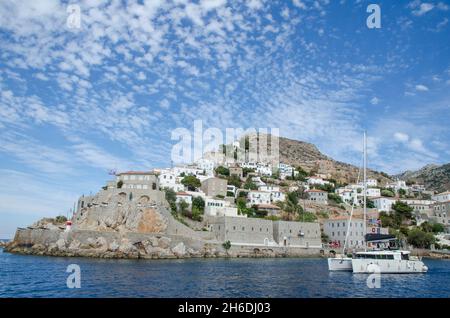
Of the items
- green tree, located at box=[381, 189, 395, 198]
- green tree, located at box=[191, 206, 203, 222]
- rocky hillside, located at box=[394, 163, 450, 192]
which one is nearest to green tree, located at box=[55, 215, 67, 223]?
green tree, located at box=[191, 206, 203, 222]

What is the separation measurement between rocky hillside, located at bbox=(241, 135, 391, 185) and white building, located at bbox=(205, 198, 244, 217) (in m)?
50.4

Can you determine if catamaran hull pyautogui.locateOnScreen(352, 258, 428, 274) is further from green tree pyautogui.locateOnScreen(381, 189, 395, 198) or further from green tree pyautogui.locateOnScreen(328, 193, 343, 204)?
green tree pyautogui.locateOnScreen(381, 189, 395, 198)

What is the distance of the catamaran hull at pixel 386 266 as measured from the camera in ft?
85.0

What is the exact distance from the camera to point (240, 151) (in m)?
93.9

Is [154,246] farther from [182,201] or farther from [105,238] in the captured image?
[182,201]

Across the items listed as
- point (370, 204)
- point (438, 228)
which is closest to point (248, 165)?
point (370, 204)

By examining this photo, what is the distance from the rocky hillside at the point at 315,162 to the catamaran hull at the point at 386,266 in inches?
2651

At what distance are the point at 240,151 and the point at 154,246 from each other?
194 ft

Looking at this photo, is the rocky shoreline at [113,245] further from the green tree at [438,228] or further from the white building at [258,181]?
the green tree at [438,228]

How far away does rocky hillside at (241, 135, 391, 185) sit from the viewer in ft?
332

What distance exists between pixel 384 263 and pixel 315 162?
90.8m

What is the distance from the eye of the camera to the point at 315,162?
116m

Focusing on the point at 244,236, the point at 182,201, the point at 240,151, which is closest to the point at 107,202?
the point at 182,201
